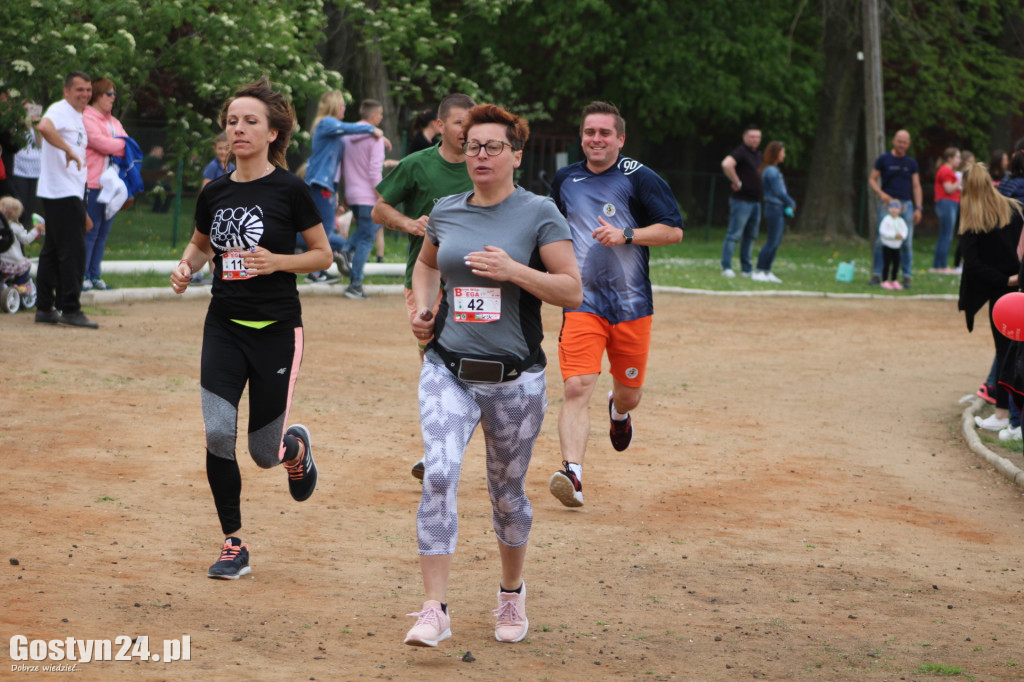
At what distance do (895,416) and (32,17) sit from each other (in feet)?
40.5

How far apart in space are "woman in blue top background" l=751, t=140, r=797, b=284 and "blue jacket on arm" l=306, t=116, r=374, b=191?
808cm

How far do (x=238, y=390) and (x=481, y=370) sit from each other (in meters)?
1.36

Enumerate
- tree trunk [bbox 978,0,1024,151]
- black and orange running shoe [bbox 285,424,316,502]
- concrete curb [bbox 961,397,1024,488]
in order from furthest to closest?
1. tree trunk [bbox 978,0,1024,151]
2. concrete curb [bbox 961,397,1024,488]
3. black and orange running shoe [bbox 285,424,316,502]

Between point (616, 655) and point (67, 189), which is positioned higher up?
point (67, 189)

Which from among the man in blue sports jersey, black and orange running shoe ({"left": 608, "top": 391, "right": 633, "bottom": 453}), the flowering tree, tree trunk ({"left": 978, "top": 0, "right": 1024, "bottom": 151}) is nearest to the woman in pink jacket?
the flowering tree

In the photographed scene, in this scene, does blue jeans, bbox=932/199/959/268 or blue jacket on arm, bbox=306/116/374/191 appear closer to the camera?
blue jacket on arm, bbox=306/116/374/191

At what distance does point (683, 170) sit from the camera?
40938mm

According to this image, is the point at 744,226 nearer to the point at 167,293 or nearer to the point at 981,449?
the point at 167,293

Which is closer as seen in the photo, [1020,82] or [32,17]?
[32,17]

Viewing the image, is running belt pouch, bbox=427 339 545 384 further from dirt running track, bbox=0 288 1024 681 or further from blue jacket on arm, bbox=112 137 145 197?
blue jacket on arm, bbox=112 137 145 197

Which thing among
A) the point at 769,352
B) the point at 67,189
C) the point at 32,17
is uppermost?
the point at 32,17

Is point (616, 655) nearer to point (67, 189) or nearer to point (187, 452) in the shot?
A: point (187, 452)

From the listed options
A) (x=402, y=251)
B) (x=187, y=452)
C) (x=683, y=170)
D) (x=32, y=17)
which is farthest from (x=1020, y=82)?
(x=187, y=452)

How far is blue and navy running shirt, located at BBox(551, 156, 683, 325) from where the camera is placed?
7.51m
